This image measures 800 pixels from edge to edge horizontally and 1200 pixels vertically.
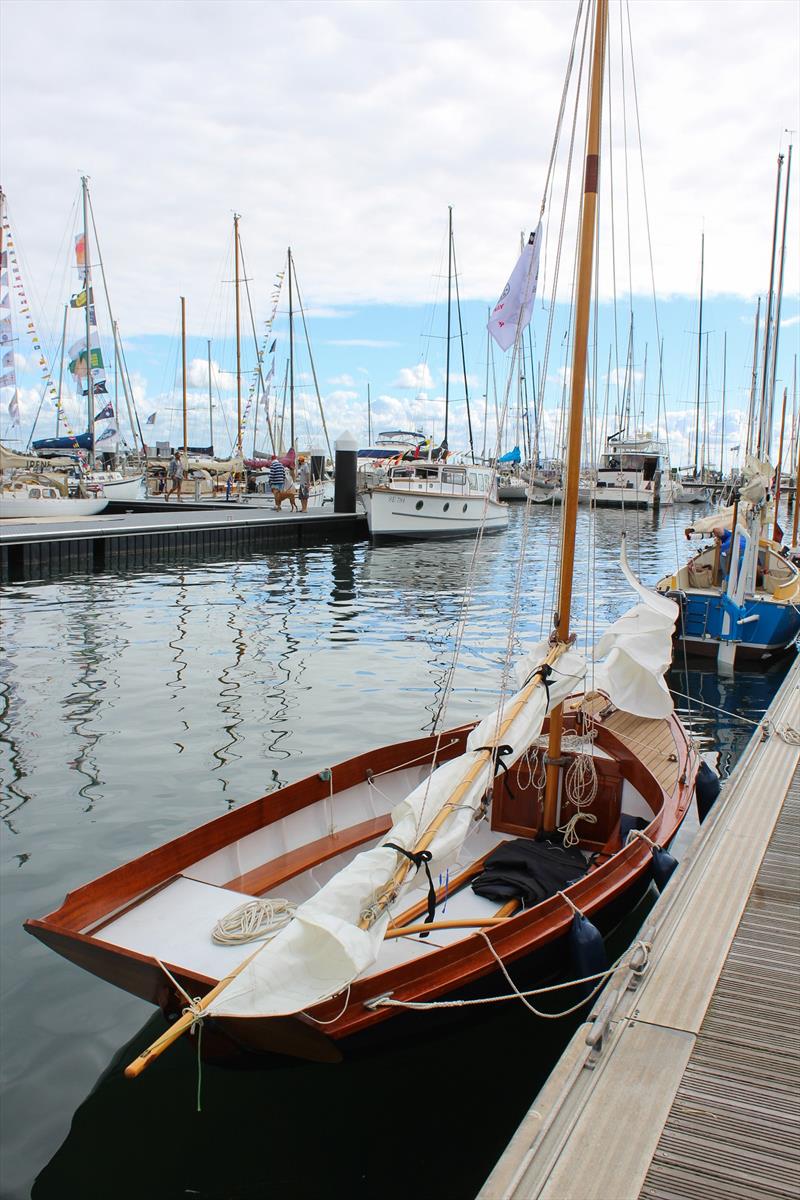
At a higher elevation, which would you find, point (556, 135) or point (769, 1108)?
point (556, 135)

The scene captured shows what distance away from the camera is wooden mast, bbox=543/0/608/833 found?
6.36 metres

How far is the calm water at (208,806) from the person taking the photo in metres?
4.68

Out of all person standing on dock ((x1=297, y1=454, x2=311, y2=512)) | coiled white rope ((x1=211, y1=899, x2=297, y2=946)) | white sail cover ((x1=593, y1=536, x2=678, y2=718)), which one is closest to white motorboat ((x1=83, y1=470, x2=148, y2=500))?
person standing on dock ((x1=297, y1=454, x2=311, y2=512))

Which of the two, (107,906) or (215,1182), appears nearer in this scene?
(215,1182)

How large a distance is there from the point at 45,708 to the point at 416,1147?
896 centimetres

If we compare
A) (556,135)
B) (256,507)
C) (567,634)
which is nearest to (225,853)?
(567,634)

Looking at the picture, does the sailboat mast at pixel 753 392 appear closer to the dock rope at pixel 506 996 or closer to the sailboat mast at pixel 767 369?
the sailboat mast at pixel 767 369

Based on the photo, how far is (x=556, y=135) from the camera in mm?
7039

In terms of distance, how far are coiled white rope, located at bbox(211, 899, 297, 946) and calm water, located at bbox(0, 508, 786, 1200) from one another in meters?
0.72

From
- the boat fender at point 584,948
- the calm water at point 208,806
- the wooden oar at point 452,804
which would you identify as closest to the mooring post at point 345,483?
the calm water at point 208,806

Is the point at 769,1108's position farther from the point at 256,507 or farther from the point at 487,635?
the point at 256,507

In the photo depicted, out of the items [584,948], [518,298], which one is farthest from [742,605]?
[584,948]

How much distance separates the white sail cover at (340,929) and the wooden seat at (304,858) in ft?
4.58

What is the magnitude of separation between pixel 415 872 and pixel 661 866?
2373 millimetres
